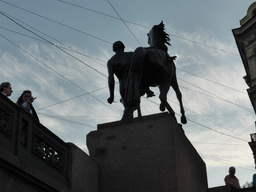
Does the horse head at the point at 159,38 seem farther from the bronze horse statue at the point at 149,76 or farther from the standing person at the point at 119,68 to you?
the standing person at the point at 119,68

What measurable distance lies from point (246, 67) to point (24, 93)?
104ft

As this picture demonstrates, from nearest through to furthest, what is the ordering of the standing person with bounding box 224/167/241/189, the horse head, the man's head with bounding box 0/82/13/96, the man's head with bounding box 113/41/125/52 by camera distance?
1. the man's head with bounding box 0/82/13/96
2. the man's head with bounding box 113/41/125/52
3. the horse head
4. the standing person with bounding box 224/167/241/189

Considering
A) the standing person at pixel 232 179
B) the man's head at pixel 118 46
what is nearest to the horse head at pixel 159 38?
the man's head at pixel 118 46

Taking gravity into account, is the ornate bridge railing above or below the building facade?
below

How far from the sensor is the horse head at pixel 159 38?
30.2 ft

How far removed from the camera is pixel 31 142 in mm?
5730

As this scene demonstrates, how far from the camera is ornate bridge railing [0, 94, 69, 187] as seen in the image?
17.4 feet

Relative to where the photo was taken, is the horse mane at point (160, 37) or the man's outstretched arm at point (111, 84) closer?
the man's outstretched arm at point (111, 84)

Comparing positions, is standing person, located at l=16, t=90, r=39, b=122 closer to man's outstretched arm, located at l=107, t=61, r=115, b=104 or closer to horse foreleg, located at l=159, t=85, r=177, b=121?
man's outstretched arm, located at l=107, t=61, r=115, b=104

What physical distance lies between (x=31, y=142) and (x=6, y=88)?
0.97m

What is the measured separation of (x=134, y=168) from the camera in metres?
7.14

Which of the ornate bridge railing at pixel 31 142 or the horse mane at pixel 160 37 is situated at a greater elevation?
the horse mane at pixel 160 37

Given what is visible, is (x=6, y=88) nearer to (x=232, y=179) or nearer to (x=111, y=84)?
(x=111, y=84)

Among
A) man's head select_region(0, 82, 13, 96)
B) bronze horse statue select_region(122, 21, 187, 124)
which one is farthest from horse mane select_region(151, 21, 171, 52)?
man's head select_region(0, 82, 13, 96)
